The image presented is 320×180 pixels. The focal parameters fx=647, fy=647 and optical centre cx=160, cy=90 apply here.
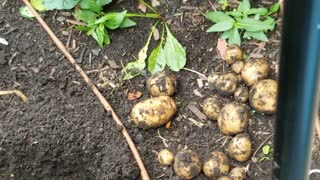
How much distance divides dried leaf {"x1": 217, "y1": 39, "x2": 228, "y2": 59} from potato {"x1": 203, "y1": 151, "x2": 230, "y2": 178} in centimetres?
44

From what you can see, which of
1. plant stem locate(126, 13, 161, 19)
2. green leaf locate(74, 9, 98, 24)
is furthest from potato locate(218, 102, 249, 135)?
green leaf locate(74, 9, 98, 24)

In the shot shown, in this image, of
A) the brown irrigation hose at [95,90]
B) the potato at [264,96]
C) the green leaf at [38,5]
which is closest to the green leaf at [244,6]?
the potato at [264,96]

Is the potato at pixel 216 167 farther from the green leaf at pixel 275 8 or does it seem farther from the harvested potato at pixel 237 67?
the green leaf at pixel 275 8

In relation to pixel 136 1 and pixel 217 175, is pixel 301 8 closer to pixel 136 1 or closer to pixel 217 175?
pixel 217 175

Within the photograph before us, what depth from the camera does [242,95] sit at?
7.08 feet

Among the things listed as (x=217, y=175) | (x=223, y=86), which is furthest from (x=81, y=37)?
(x=217, y=175)

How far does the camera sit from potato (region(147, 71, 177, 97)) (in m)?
2.19

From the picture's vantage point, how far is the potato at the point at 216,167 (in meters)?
2.01

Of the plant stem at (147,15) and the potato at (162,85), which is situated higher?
the plant stem at (147,15)

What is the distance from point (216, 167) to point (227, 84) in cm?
31

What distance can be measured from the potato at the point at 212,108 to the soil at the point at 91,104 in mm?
36

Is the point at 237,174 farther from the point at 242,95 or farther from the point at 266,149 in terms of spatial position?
the point at 242,95

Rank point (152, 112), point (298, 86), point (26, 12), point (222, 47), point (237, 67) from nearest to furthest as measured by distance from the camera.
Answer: point (298, 86) < point (152, 112) < point (237, 67) < point (222, 47) < point (26, 12)

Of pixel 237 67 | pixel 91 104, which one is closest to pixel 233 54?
pixel 237 67
